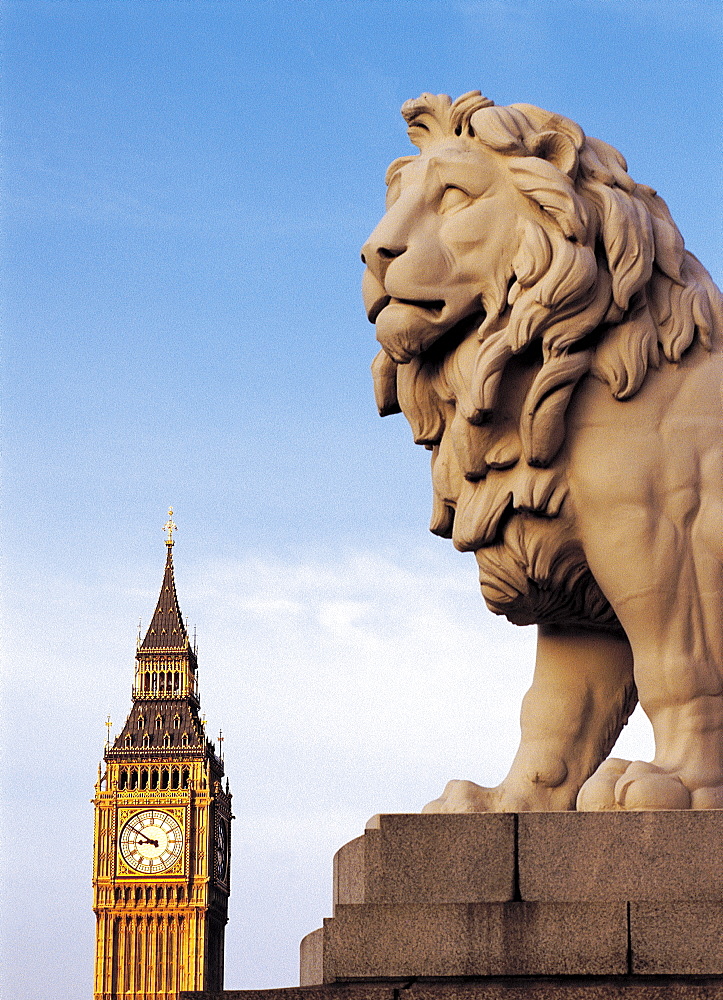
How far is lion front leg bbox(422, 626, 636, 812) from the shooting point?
5352 mm

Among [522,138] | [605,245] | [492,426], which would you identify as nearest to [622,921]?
[492,426]

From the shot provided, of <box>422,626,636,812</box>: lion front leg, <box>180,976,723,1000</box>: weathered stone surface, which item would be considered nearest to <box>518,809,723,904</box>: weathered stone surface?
<box>180,976,723,1000</box>: weathered stone surface

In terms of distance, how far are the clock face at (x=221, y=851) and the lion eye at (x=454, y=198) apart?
8079 cm

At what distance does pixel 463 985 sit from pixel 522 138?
2649 millimetres

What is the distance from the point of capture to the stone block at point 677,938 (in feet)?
14.3

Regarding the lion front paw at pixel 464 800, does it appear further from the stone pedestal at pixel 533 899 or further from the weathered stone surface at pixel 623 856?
the weathered stone surface at pixel 623 856

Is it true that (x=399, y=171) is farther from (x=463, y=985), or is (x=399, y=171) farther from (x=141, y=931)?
(x=141, y=931)

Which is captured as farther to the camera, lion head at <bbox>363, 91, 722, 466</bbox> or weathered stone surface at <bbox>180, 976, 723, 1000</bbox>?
lion head at <bbox>363, 91, 722, 466</bbox>

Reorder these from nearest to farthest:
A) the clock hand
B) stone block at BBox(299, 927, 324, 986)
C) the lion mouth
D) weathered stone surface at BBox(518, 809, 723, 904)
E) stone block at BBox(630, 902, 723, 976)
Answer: stone block at BBox(630, 902, 723, 976) < weathered stone surface at BBox(518, 809, 723, 904) < stone block at BBox(299, 927, 324, 986) < the lion mouth < the clock hand

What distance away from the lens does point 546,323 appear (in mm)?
5164

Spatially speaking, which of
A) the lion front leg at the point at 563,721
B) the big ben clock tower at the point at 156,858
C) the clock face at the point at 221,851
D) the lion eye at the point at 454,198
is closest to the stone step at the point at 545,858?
the lion front leg at the point at 563,721

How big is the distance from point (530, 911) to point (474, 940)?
0.17 m

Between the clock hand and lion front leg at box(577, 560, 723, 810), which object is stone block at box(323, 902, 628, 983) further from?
the clock hand

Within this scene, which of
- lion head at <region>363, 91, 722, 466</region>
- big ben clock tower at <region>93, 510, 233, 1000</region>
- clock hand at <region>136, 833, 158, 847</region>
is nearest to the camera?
lion head at <region>363, 91, 722, 466</region>
